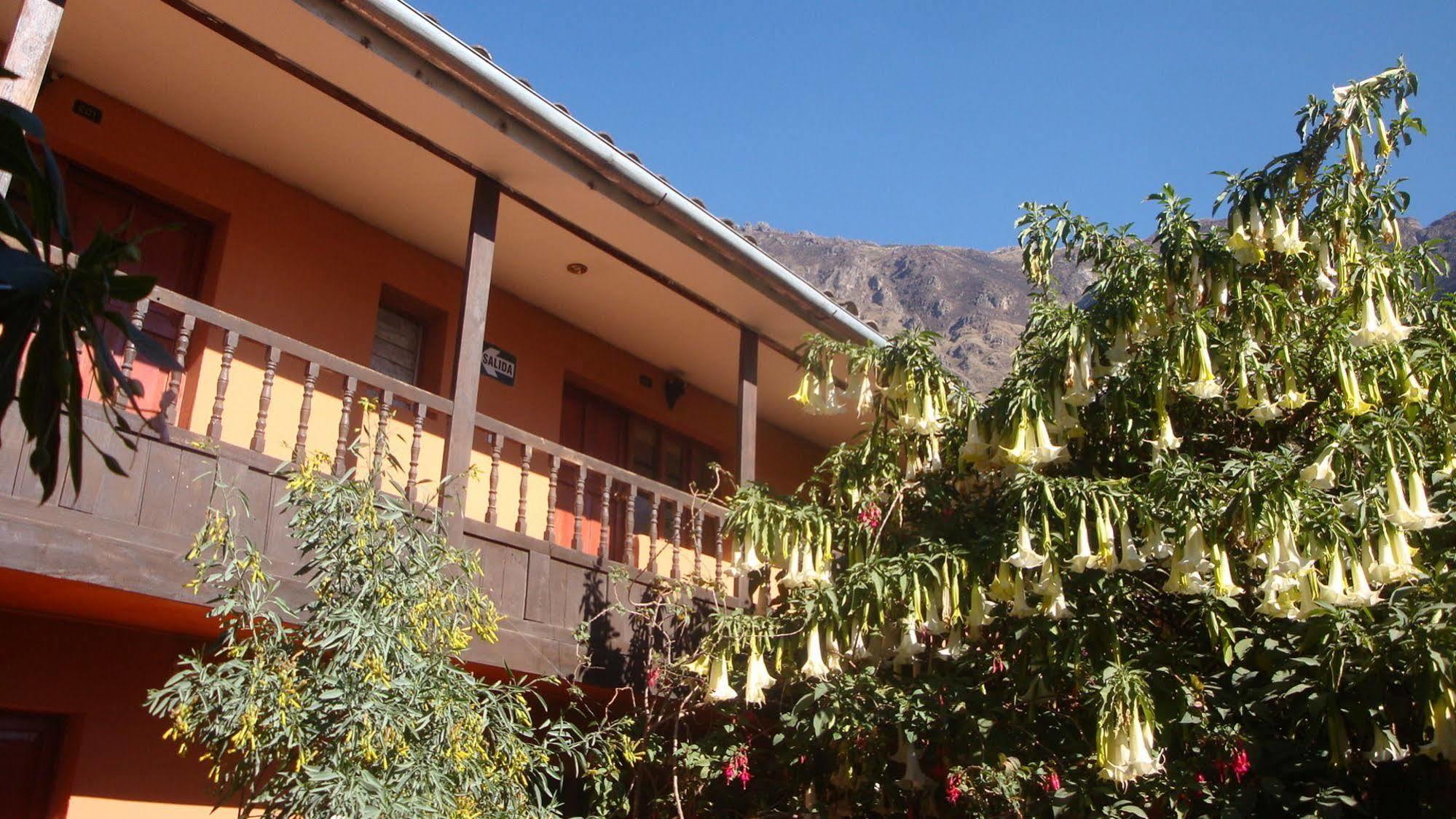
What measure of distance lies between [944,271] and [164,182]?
3943 cm

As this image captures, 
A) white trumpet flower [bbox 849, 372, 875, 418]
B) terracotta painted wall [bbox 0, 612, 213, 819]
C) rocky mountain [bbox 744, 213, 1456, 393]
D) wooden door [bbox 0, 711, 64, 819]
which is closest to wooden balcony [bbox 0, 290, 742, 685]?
terracotta painted wall [bbox 0, 612, 213, 819]

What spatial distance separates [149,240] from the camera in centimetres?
764

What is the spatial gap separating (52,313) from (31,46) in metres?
3.92

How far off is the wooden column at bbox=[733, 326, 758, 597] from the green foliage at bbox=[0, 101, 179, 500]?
652cm

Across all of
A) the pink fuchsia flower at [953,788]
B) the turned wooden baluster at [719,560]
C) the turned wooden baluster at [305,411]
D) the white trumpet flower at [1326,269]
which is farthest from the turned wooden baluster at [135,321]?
the white trumpet flower at [1326,269]

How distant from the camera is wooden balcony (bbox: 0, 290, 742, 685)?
16.4 ft

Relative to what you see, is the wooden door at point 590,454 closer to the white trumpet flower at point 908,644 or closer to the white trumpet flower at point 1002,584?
the white trumpet flower at point 908,644

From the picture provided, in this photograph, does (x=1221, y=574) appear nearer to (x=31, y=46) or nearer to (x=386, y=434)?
(x=386, y=434)

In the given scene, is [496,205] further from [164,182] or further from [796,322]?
[796,322]

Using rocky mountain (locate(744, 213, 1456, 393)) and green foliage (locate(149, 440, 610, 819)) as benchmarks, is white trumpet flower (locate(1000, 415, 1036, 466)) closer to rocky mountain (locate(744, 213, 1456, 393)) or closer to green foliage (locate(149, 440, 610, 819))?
green foliage (locate(149, 440, 610, 819))

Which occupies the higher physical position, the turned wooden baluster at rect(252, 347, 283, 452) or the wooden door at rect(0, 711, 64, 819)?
the turned wooden baluster at rect(252, 347, 283, 452)

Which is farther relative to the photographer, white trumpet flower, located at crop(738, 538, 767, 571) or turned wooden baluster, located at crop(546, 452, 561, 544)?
turned wooden baluster, located at crop(546, 452, 561, 544)

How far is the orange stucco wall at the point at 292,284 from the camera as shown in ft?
24.2

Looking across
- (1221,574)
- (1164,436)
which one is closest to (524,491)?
(1164,436)
